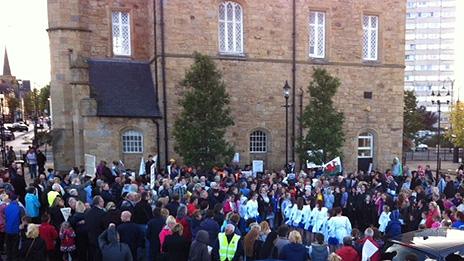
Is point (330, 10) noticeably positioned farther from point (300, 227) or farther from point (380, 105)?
point (300, 227)

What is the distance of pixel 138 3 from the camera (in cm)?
2358

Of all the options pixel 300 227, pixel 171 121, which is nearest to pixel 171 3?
pixel 171 121

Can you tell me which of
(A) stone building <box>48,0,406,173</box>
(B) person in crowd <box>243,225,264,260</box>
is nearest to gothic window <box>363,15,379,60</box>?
(A) stone building <box>48,0,406,173</box>

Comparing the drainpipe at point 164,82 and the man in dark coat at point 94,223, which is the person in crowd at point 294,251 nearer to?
the man in dark coat at point 94,223

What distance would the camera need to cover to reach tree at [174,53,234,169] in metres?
19.5

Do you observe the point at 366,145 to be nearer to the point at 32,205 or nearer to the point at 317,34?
the point at 317,34

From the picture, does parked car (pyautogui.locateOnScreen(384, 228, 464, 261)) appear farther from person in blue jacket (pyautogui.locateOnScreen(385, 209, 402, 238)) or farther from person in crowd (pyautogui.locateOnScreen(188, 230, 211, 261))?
person in crowd (pyautogui.locateOnScreen(188, 230, 211, 261))

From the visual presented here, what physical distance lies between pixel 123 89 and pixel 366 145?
49.5ft

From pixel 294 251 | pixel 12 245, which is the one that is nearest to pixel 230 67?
pixel 12 245

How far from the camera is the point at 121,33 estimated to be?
23.6 metres

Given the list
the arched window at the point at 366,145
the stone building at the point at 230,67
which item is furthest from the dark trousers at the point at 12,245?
the arched window at the point at 366,145

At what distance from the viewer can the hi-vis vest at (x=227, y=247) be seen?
26.6ft

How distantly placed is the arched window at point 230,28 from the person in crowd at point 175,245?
1637 centimetres

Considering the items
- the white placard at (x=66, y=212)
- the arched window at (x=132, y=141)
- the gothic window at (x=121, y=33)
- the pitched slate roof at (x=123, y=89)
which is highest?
the gothic window at (x=121, y=33)
